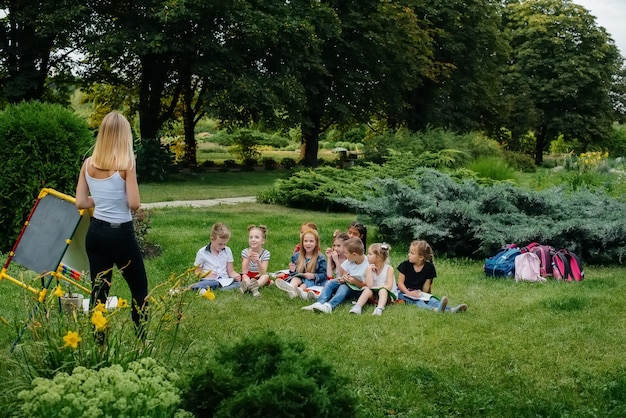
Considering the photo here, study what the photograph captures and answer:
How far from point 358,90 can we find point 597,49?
24.2 m

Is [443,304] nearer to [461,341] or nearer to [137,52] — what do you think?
[461,341]

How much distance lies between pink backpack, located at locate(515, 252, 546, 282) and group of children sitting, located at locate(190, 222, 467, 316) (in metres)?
1.57

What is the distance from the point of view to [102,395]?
3465 millimetres

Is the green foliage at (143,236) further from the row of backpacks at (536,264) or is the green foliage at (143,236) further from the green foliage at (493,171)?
the green foliage at (493,171)

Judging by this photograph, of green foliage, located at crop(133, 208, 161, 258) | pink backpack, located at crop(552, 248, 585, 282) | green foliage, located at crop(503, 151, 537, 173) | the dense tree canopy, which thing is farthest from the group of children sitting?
green foliage, located at crop(503, 151, 537, 173)

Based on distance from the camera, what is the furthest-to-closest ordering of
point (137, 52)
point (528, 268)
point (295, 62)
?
point (295, 62) → point (137, 52) → point (528, 268)

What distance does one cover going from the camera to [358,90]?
32094 millimetres

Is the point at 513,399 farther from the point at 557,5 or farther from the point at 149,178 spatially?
the point at 557,5

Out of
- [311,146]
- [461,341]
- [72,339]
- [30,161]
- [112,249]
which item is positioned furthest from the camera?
[311,146]

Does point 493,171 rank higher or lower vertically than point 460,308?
higher

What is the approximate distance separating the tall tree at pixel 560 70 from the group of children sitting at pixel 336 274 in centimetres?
4022

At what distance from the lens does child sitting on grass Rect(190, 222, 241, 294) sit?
8594 mm

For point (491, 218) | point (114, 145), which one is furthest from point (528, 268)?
point (114, 145)

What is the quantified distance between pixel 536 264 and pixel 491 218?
68.9 inches
